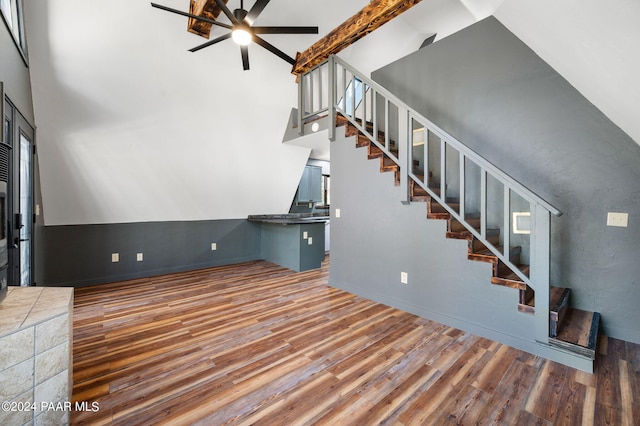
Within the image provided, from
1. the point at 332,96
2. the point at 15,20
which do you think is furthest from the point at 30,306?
the point at 332,96

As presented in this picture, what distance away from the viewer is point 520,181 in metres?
2.89

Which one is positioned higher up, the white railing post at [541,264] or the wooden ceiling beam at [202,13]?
the wooden ceiling beam at [202,13]

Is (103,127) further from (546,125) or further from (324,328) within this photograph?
(546,125)

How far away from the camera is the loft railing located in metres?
2.07

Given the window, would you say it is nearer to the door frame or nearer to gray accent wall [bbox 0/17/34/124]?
gray accent wall [bbox 0/17/34/124]

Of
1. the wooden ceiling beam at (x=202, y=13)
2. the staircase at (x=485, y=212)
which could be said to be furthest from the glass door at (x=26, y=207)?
the staircase at (x=485, y=212)

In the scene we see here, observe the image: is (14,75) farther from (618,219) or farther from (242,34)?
(618,219)

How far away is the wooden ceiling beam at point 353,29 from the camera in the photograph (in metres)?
2.87

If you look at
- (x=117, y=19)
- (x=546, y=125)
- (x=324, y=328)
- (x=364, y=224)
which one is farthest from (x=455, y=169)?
(x=117, y=19)

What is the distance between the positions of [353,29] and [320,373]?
3.58 meters

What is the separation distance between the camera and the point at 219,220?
521 cm

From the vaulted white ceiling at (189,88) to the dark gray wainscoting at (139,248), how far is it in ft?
0.61

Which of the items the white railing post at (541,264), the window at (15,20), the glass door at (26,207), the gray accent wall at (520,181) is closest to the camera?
the white railing post at (541,264)

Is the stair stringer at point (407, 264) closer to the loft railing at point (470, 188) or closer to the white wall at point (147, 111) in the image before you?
the loft railing at point (470, 188)
